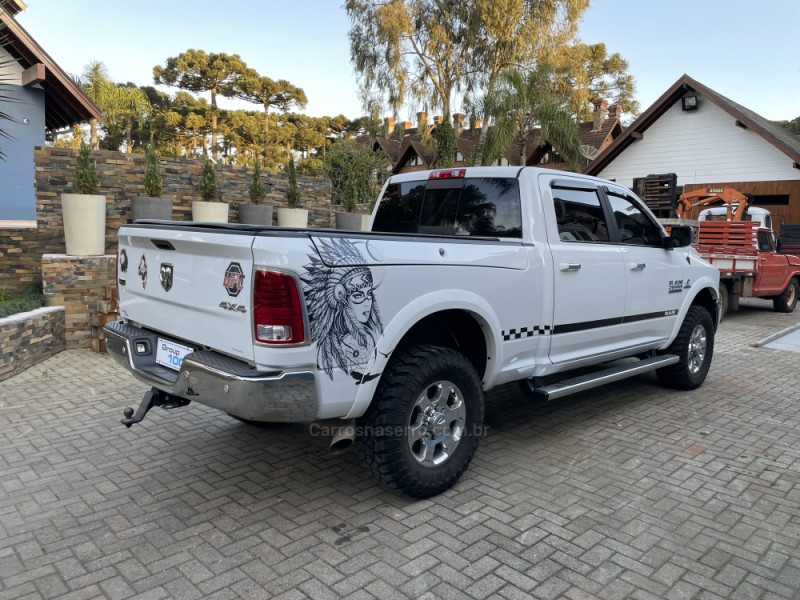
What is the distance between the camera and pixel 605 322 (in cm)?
470

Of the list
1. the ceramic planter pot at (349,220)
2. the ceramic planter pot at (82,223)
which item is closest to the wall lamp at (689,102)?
the ceramic planter pot at (349,220)

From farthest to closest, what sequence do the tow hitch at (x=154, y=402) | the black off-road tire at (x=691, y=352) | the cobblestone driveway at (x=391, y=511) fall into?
the black off-road tire at (x=691, y=352)
the tow hitch at (x=154, y=402)
the cobblestone driveway at (x=391, y=511)

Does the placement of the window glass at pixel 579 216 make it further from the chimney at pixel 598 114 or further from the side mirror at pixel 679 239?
the chimney at pixel 598 114

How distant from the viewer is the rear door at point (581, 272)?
4250 millimetres

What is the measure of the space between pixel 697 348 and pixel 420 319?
4.06m

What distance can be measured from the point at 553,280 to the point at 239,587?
9.11 feet

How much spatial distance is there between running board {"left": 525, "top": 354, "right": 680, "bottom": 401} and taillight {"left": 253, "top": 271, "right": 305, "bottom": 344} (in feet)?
6.79

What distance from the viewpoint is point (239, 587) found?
2646 millimetres

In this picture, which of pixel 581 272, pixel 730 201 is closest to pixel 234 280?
pixel 581 272

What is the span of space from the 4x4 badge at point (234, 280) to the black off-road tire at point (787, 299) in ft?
44.1

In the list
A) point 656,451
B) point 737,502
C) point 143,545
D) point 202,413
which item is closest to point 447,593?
point 143,545

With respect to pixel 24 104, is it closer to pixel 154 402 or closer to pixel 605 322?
pixel 154 402

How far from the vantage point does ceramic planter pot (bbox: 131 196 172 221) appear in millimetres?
8945

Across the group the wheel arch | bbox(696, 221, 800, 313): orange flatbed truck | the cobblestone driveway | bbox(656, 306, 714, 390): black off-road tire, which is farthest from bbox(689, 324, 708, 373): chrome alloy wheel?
bbox(696, 221, 800, 313): orange flatbed truck
